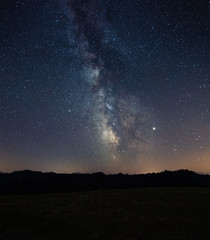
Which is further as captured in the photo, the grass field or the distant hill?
the distant hill

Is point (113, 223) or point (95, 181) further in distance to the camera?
point (95, 181)

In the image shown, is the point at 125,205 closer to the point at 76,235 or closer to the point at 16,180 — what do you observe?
the point at 76,235

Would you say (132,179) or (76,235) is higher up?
(132,179)

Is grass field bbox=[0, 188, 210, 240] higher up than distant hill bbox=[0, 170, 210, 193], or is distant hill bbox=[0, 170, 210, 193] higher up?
distant hill bbox=[0, 170, 210, 193]

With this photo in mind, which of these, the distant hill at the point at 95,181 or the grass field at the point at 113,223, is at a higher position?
the distant hill at the point at 95,181

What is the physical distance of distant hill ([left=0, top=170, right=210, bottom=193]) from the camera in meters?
147

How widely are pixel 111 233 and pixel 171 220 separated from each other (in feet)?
23.1

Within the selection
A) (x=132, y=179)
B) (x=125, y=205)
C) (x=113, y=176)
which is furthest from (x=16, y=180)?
(x=125, y=205)

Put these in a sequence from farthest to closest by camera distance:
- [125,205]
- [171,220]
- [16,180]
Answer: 1. [16,180]
2. [125,205]
3. [171,220]

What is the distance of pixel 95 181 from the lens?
16488 centimetres

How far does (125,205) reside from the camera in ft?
100

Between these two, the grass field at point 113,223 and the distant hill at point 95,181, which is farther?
the distant hill at point 95,181

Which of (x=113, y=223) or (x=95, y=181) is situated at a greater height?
(x=95, y=181)

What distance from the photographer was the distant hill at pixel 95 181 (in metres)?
147
